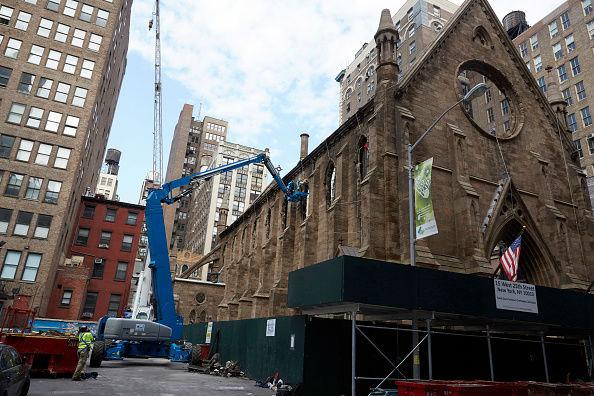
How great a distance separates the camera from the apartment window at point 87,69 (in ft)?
141

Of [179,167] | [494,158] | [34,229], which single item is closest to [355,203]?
[494,158]

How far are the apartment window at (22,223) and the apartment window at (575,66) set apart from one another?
204ft

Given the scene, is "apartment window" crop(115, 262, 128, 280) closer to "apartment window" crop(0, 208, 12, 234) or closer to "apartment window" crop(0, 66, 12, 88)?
"apartment window" crop(0, 208, 12, 234)

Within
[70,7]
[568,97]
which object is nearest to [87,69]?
[70,7]

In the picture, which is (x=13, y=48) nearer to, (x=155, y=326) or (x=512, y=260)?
(x=155, y=326)

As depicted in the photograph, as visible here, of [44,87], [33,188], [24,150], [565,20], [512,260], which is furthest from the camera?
[565,20]

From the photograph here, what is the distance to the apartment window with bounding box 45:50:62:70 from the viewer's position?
42.0 meters

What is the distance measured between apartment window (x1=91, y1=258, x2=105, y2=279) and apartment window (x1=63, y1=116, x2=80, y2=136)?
1703 cm

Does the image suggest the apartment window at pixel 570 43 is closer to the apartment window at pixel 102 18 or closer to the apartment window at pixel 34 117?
the apartment window at pixel 102 18

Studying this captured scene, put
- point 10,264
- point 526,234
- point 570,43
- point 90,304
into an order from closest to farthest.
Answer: point 526,234, point 10,264, point 90,304, point 570,43

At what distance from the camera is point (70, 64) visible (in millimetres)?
42750

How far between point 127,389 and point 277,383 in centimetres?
518

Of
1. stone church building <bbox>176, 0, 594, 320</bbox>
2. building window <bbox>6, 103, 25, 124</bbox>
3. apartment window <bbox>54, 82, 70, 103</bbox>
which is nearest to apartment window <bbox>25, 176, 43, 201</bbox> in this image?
building window <bbox>6, 103, 25, 124</bbox>

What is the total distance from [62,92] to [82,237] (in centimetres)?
1869
